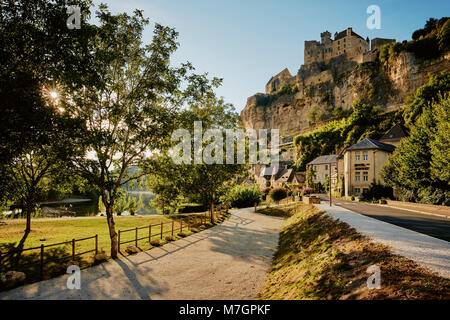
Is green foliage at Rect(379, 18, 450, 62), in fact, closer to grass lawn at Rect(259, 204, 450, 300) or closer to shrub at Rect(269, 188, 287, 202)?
shrub at Rect(269, 188, 287, 202)

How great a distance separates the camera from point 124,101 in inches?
432

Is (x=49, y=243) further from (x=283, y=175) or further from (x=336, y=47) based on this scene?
(x=336, y=47)

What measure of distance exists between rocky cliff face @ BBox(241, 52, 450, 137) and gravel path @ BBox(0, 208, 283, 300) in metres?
70.4

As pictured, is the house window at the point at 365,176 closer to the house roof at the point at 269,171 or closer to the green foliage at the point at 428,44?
the house roof at the point at 269,171

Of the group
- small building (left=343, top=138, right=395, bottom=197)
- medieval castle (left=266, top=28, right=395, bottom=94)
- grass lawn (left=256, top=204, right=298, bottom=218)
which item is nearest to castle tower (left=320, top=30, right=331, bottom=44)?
medieval castle (left=266, top=28, right=395, bottom=94)

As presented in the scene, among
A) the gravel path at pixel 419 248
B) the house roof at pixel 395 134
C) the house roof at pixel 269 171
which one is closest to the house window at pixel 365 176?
the house roof at pixel 395 134

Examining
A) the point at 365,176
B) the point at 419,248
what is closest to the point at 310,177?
the point at 365,176

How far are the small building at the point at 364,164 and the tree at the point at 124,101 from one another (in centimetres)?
3939

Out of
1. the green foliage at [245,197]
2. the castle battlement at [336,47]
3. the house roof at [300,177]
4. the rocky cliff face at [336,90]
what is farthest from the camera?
the castle battlement at [336,47]

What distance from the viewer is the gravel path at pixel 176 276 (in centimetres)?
709

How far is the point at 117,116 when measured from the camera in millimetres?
9984
